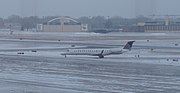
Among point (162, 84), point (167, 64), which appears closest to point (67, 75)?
point (162, 84)

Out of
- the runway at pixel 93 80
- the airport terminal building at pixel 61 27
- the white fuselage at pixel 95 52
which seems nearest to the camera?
the runway at pixel 93 80

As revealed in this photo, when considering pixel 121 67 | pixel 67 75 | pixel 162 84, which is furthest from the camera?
pixel 121 67

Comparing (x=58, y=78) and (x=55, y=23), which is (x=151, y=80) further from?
(x=55, y=23)

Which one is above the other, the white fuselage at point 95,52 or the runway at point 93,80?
the white fuselage at point 95,52

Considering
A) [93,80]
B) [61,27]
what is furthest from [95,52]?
[61,27]

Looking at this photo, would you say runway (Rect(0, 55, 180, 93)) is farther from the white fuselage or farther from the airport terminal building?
the airport terminal building

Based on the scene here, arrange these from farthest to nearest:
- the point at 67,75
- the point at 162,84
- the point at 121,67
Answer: the point at 121,67
the point at 67,75
the point at 162,84

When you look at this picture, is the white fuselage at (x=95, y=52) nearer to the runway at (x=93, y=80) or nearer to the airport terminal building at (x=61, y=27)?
the runway at (x=93, y=80)

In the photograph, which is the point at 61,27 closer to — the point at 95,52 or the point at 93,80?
the point at 95,52

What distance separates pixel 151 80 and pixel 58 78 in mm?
5035

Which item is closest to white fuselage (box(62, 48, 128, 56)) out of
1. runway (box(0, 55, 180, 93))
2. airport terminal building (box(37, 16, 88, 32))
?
runway (box(0, 55, 180, 93))

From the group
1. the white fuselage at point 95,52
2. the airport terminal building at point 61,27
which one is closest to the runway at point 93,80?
the white fuselage at point 95,52

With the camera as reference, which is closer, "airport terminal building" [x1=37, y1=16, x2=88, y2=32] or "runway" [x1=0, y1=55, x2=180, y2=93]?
"runway" [x1=0, y1=55, x2=180, y2=93]

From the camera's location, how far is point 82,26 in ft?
561
